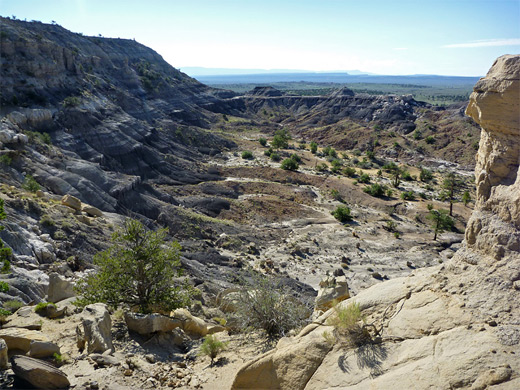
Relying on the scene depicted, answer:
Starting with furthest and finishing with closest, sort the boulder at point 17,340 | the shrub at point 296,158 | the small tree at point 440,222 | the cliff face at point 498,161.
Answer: the shrub at point 296,158 → the small tree at point 440,222 → the boulder at point 17,340 → the cliff face at point 498,161

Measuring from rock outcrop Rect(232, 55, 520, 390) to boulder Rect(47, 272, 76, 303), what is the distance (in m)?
7.87

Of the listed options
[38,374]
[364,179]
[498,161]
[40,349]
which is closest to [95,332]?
[40,349]

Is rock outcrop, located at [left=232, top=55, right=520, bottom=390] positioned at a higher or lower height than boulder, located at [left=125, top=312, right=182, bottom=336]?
higher

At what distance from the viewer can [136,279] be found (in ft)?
39.9

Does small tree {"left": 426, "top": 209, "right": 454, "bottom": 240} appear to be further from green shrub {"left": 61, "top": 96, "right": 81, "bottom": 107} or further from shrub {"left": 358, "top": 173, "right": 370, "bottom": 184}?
green shrub {"left": 61, "top": 96, "right": 81, "bottom": 107}

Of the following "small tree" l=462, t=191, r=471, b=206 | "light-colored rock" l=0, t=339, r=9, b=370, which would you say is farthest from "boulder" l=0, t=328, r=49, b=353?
"small tree" l=462, t=191, r=471, b=206

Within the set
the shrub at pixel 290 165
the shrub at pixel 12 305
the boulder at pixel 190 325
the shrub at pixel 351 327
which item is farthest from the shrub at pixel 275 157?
the shrub at pixel 351 327

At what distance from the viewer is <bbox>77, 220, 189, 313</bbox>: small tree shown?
39.0ft

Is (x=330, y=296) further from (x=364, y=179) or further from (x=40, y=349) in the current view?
(x=364, y=179)

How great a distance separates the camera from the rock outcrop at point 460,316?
236 inches

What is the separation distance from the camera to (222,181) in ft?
169

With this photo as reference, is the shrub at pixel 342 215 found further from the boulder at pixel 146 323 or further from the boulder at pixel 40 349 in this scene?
the boulder at pixel 40 349

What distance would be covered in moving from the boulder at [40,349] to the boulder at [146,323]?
239cm

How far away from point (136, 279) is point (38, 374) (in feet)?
16.6
